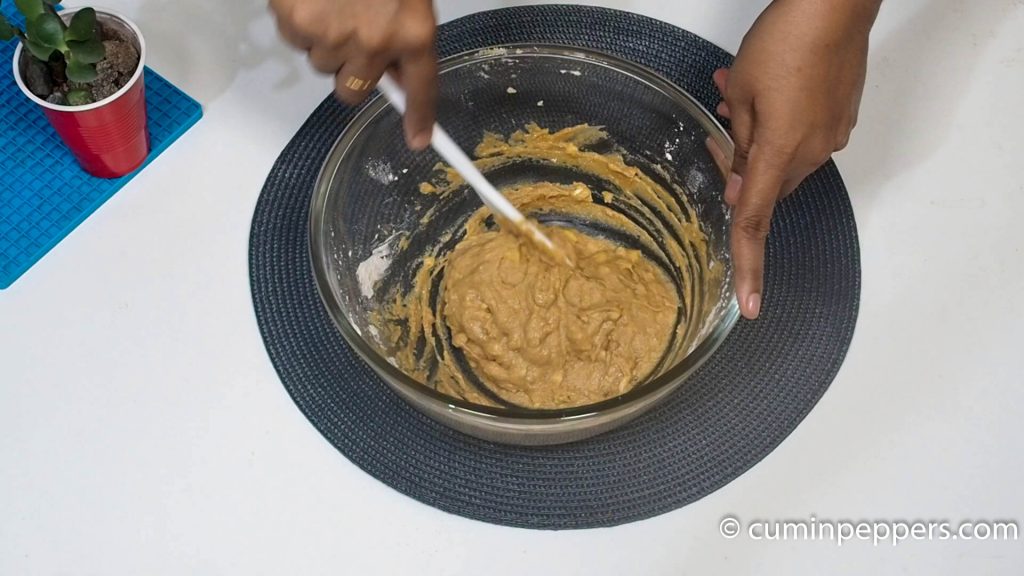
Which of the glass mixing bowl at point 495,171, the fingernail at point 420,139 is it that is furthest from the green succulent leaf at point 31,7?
the fingernail at point 420,139

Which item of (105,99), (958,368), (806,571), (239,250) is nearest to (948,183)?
(958,368)

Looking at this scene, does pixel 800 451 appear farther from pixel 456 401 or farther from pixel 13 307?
pixel 13 307

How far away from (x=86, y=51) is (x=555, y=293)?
0.54 m

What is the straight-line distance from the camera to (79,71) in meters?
0.98

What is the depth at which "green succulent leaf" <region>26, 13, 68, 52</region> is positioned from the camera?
955mm

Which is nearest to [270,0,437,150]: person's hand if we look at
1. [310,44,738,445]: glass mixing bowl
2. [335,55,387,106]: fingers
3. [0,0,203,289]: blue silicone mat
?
[335,55,387,106]: fingers

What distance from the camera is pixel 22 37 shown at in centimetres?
100

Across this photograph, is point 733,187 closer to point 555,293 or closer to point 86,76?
point 555,293

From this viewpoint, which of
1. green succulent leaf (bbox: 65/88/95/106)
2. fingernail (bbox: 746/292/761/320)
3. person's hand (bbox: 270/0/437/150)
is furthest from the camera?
green succulent leaf (bbox: 65/88/95/106)

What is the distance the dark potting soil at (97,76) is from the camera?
1019 mm

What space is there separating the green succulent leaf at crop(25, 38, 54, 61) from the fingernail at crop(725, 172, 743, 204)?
70 cm

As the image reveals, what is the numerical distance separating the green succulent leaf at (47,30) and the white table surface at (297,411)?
193 mm

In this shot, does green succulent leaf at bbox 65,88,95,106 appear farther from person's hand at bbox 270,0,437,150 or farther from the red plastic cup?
person's hand at bbox 270,0,437,150

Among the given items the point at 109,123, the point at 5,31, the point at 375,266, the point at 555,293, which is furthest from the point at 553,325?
the point at 5,31
